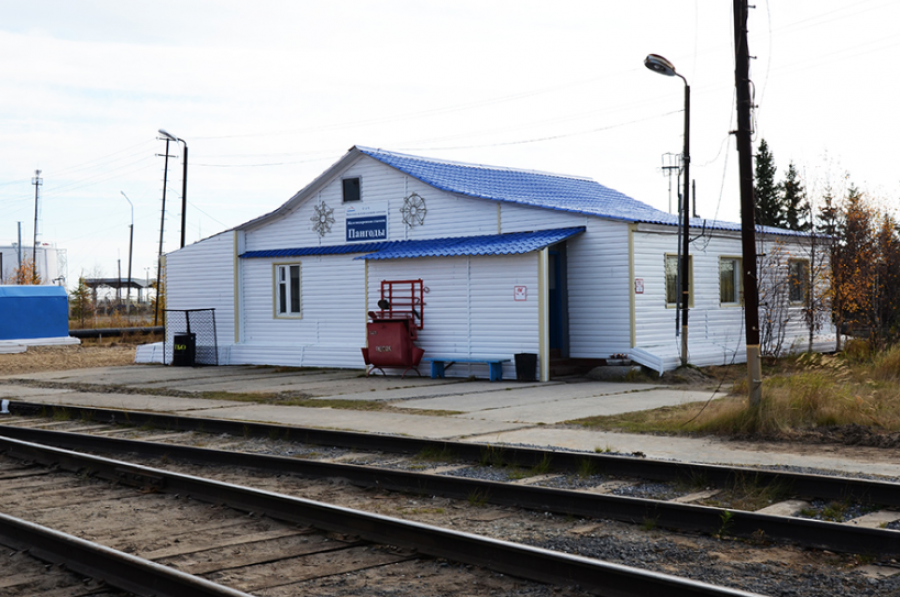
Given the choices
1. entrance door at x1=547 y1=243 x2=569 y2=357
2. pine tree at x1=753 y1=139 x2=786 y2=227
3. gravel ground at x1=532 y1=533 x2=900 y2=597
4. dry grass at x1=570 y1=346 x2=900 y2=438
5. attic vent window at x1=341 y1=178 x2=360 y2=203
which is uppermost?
pine tree at x1=753 y1=139 x2=786 y2=227

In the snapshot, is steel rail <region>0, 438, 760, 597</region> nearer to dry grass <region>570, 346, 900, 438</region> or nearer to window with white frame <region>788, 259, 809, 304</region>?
dry grass <region>570, 346, 900, 438</region>

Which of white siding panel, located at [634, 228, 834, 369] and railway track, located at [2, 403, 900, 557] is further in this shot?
white siding panel, located at [634, 228, 834, 369]

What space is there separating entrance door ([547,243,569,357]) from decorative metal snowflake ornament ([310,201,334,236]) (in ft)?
22.7

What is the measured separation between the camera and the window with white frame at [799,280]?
2386cm

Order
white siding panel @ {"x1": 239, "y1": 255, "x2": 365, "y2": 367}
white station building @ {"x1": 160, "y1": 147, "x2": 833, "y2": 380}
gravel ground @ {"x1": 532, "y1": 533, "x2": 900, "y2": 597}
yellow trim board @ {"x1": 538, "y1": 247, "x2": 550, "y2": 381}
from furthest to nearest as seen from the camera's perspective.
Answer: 1. white siding panel @ {"x1": 239, "y1": 255, "x2": 365, "y2": 367}
2. white station building @ {"x1": 160, "y1": 147, "x2": 833, "y2": 380}
3. yellow trim board @ {"x1": 538, "y1": 247, "x2": 550, "y2": 381}
4. gravel ground @ {"x1": 532, "y1": 533, "x2": 900, "y2": 597}

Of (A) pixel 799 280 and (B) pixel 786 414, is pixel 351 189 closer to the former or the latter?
(A) pixel 799 280

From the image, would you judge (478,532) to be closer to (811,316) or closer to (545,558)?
(545,558)

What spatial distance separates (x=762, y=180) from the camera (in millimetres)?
60500

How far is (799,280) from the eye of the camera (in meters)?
24.2

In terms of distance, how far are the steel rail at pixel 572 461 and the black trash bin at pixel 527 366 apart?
790cm

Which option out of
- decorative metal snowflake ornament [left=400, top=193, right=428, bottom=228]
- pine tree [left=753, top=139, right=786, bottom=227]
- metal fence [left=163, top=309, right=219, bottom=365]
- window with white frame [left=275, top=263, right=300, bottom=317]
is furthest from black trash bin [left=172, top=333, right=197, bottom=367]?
pine tree [left=753, top=139, right=786, bottom=227]

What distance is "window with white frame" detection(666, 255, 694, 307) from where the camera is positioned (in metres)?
20.1

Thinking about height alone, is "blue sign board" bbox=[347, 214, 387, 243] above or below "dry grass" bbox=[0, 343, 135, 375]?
above

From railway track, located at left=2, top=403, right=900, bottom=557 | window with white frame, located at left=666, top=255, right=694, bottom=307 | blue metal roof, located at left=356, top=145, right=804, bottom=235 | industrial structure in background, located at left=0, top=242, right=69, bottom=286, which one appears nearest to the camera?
railway track, located at left=2, top=403, right=900, bottom=557
